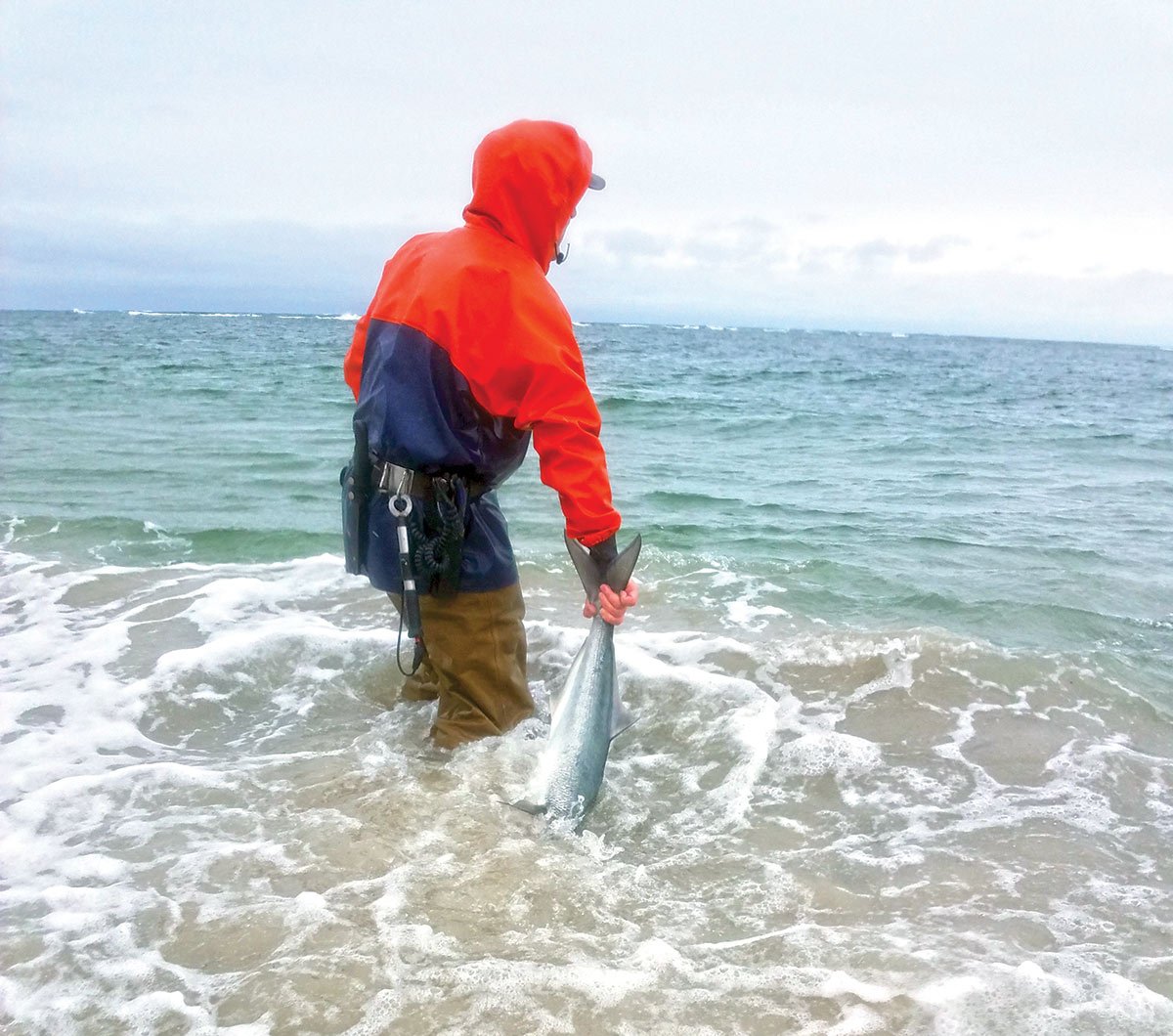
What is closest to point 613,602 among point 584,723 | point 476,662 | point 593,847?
point 584,723

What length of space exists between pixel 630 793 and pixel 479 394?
6.42 ft

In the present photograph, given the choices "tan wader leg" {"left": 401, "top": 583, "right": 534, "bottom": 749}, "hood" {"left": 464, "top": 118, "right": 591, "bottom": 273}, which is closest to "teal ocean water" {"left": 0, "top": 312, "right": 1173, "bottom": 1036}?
"tan wader leg" {"left": 401, "top": 583, "right": 534, "bottom": 749}

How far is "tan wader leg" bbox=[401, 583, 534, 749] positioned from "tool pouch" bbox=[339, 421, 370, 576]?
0.39 meters

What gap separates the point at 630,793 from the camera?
4.54m

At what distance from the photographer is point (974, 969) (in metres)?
3.32

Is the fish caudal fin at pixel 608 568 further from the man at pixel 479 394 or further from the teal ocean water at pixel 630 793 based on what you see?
the teal ocean water at pixel 630 793

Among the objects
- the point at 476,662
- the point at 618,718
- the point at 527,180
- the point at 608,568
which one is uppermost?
the point at 527,180

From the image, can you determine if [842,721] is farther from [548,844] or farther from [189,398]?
[189,398]

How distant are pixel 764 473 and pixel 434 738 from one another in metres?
9.90

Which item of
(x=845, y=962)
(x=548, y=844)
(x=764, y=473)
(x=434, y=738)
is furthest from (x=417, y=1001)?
(x=764, y=473)

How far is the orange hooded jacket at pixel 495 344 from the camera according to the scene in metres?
3.83

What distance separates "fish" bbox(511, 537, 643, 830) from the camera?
4020 mm

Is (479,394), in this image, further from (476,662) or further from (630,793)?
(630,793)

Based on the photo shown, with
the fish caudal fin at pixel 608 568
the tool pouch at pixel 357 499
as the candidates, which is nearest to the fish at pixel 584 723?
the fish caudal fin at pixel 608 568
